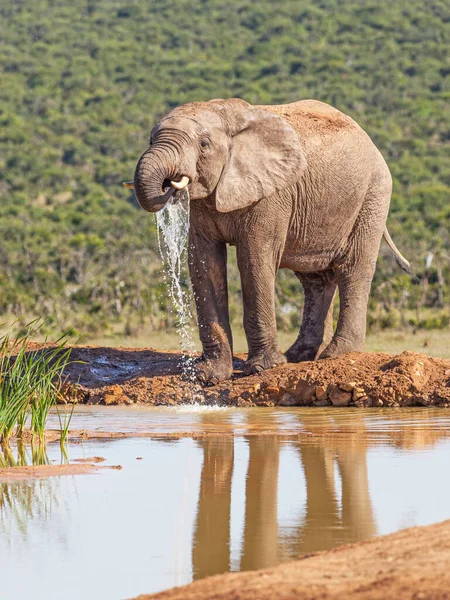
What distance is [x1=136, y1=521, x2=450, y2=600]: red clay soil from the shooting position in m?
3.62

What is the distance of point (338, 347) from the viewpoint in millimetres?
10922

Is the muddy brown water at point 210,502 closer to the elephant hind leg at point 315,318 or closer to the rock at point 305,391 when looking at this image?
the rock at point 305,391

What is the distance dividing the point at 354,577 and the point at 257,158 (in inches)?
263

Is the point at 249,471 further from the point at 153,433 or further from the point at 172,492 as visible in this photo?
the point at 153,433

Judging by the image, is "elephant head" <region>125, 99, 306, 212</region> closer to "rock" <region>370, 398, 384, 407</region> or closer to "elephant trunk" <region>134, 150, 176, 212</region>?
"elephant trunk" <region>134, 150, 176, 212</region>

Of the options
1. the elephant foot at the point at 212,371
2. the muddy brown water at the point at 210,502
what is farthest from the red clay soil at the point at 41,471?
the elephant foot at the point at 212,371

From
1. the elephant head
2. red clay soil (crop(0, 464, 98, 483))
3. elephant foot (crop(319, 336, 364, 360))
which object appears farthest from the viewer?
elephant foot (crop(319, 336, 364, 360))

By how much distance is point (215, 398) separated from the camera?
990 centimetres

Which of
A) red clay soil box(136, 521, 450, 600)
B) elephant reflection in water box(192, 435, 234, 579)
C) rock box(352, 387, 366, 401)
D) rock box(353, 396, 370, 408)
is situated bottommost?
rock box(353, 396, 370, 408)

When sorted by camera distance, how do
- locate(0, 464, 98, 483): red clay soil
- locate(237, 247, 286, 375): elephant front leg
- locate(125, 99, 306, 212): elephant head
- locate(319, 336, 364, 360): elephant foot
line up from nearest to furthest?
locate(0, 464, 98, 483): red clay soil
locate(125, 99, 306, 212): elephant head
locate(237, 247, 286, 375): elephant front leg
locate(319, 336, 364, 360): elephant foot

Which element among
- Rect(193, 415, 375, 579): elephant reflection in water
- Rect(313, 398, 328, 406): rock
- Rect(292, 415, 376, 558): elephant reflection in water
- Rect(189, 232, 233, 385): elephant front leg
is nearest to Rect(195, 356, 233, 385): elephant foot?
Rect(189, 232, 233, 385): elephant front leg

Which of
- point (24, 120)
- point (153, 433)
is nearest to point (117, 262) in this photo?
point (153, 433)

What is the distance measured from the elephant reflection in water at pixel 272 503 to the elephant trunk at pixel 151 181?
76.0 inches

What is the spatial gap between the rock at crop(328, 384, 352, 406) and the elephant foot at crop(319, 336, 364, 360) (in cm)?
114
